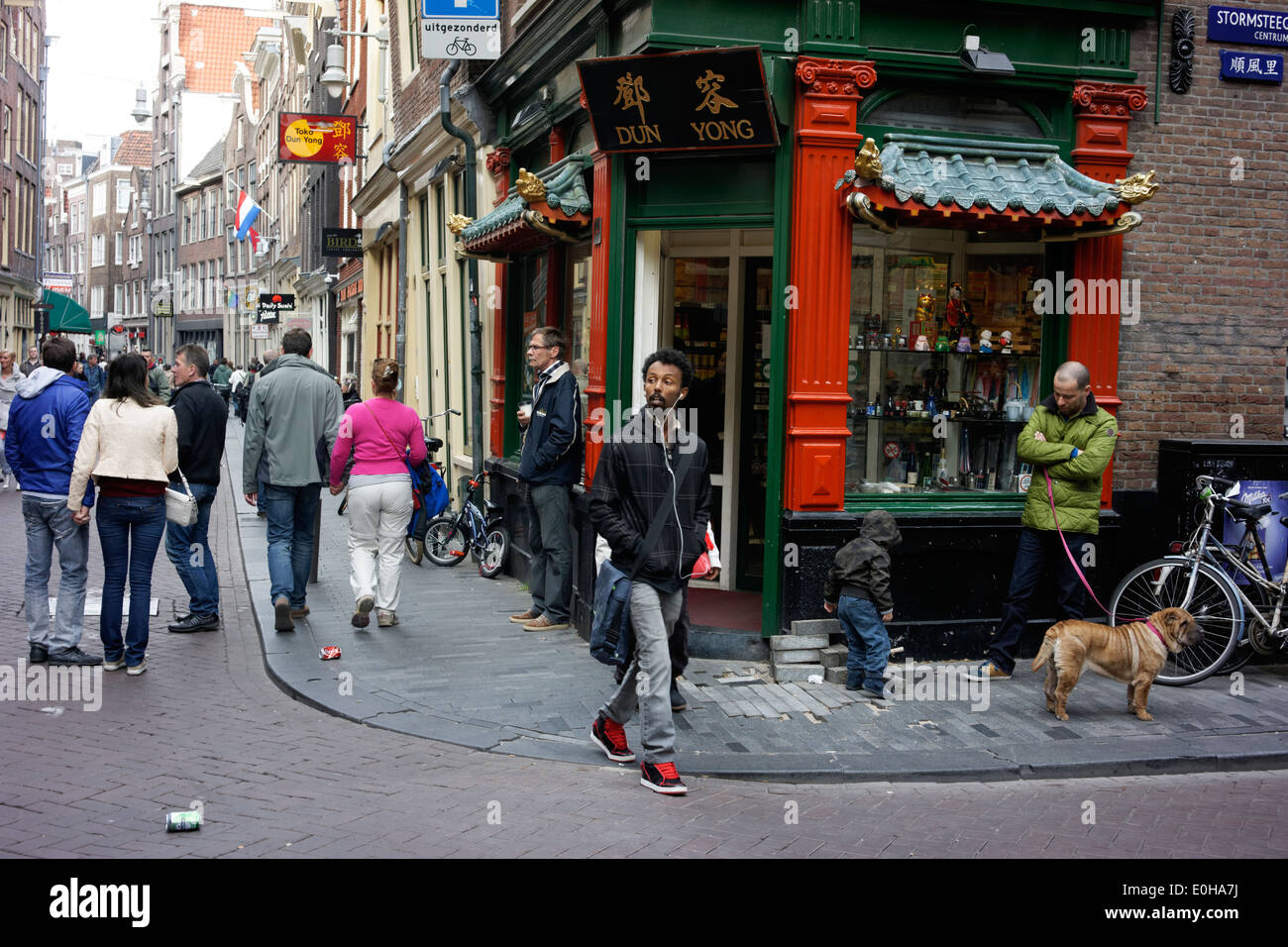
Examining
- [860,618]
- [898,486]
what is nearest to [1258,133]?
[898,486]

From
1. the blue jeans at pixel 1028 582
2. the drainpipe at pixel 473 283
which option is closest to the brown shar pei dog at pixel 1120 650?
the blue jeans at pixel 1028 582

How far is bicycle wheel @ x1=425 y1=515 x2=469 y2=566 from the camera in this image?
1193cm

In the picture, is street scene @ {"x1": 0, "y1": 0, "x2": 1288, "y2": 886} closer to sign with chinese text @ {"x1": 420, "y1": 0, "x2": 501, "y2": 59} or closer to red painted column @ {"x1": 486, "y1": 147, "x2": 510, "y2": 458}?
sign with chinese text @ {"x1": 420, "y1": 0, "x2": 501, "y2": 59}

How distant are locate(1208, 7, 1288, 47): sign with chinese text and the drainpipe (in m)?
7.09

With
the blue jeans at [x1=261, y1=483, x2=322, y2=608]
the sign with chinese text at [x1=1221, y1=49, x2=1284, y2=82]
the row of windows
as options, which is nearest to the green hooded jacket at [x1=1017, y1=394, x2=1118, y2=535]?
the sign with chinese text at [x1=1221, y1=49, x2=1284, y2=82]

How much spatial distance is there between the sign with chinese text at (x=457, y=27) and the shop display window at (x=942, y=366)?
4820 millimetres

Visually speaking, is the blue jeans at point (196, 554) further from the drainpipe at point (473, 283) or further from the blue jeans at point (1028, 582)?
the blue jeans at point (1028, 582)

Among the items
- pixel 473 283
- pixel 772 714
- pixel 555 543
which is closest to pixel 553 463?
pixel 555 543

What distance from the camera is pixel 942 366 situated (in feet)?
27.6

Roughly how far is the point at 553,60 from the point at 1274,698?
7204 mm

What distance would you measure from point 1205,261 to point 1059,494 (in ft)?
7.92

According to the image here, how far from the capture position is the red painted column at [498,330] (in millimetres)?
12078

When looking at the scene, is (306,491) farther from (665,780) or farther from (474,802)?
(665,780)

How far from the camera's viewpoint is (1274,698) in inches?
290
